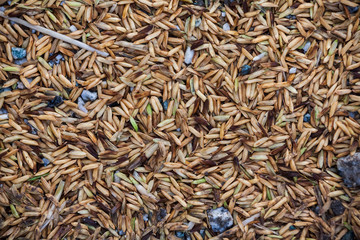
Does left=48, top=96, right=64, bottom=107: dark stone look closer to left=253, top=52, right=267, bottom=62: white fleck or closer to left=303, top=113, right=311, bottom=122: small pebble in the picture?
left=253, top=52, right=267, bottom=62: white fleck

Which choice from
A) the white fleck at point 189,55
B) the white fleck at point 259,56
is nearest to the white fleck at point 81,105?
the white fleck at point 189,55

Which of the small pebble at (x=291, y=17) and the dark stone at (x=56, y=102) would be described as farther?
the small pebble at (x=291, y=17)

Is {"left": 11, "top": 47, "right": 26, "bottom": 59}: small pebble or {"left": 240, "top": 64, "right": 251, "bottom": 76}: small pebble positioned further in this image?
{"left": 240, "top": 64, "right": 251, "bottom": 76}: small pebble

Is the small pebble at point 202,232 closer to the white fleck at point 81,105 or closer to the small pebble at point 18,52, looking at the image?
the white fleck at point 81,105

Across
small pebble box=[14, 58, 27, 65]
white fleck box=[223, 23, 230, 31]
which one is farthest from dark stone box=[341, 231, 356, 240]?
small pebble box=[14, 58, 27, 65]

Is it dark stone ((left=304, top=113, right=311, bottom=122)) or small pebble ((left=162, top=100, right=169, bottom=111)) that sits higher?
small pebble ((left=162, top=100, right=169, bottom=111))

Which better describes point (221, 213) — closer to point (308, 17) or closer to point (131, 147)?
point (131, 147)

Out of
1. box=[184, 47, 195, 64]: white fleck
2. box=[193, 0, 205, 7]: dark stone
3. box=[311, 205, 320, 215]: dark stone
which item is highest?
box=[193, 0, 205, 7]: dark stone

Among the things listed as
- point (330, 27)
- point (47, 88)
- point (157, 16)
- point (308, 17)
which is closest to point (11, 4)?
point (47, 88)
